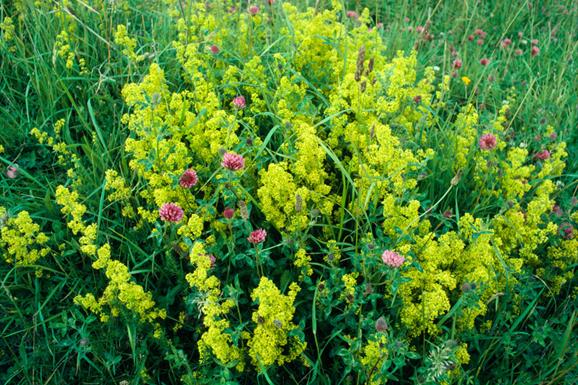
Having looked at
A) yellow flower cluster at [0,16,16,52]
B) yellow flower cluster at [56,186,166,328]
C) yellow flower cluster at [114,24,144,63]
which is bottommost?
yellow flower cluster at [56,186,166,328]

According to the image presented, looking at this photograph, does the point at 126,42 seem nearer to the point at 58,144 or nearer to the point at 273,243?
the point at 58,144

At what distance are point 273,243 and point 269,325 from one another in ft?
1.59

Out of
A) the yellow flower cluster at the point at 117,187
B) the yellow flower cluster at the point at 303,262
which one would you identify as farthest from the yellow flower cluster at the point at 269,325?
the yellow flower cluster at the point at 117,187

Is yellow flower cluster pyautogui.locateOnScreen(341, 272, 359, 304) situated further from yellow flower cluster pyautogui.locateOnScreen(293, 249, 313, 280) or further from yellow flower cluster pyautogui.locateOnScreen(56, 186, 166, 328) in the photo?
yellow flower cluster pyautogui.locateOnScreen(56, 186, 166, 328)

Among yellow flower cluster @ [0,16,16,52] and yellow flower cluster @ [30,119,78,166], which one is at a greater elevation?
yellow flower cluster @ [0,16,16,52]

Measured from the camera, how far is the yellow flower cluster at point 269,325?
5.89ft

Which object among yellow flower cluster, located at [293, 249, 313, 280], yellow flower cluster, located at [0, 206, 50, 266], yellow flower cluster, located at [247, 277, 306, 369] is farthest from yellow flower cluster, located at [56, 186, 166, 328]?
yellow flower cluster, located at [293, 249, 313, 280]

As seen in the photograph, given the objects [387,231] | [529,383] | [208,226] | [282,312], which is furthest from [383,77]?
[529,383]

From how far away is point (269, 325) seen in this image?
1.85 meters

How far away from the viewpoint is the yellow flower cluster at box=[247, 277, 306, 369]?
179 cm

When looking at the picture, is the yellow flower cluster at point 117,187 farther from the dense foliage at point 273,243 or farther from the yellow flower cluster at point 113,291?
the yellow flower cluster at point 113,291

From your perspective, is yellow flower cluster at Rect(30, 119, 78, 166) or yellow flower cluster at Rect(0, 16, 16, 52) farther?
yellow flower cluster at Rect(0, 16, 16, 52)

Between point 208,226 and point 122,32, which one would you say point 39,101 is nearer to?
point 122,32

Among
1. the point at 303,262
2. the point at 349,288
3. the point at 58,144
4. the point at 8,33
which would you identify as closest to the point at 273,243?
the point at 303,262
